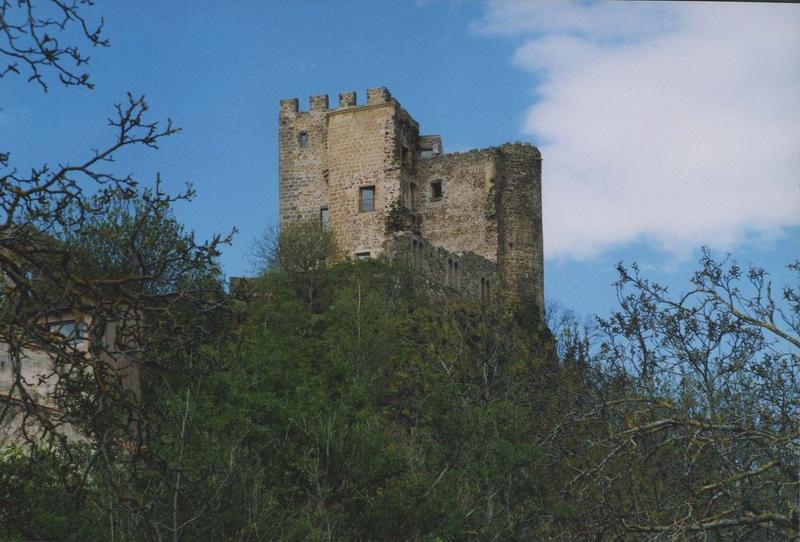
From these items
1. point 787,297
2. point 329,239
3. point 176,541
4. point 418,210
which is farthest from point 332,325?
point 787,297

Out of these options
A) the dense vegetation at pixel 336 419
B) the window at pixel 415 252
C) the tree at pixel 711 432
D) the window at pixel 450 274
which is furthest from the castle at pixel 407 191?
the tree at pixel 711 432

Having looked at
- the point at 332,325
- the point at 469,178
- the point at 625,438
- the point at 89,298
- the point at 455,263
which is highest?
the point at 469,178

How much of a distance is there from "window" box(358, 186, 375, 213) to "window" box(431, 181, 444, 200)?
2.39 metres

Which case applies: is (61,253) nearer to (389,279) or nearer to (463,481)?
(463,481)

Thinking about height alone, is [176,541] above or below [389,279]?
below

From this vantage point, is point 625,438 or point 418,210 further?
point 418,210

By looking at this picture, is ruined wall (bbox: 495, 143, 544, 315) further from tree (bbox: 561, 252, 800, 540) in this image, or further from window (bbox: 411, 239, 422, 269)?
tree (bbox: 561, 252, 800, 540)

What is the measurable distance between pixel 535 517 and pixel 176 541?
266 inches

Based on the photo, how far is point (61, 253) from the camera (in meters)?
5.79

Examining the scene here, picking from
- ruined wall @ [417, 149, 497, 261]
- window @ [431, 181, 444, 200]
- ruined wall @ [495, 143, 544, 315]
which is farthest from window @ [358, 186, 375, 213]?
ruined wall @ [495, 143, 544, 315]

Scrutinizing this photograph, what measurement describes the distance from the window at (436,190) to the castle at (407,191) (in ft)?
0.12

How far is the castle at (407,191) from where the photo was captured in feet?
126

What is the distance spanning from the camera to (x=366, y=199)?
127 ft

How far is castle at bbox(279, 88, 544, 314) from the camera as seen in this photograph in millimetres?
38438
